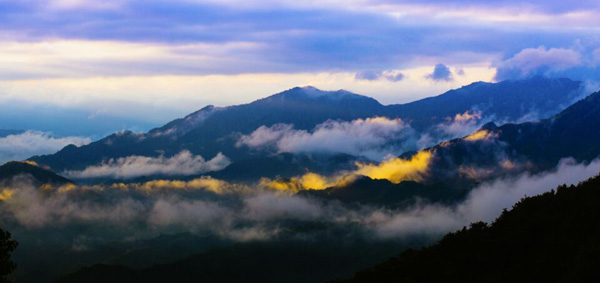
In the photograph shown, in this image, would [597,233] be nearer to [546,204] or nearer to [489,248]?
[489,248]

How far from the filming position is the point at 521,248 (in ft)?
430

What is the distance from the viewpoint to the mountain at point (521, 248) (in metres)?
115

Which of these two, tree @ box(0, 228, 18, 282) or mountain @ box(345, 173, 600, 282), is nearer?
mountain @ box(345, 173, 600, 282)

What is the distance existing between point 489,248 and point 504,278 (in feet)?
62.1

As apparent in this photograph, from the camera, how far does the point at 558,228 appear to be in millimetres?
131125

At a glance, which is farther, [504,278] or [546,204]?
[546,204]

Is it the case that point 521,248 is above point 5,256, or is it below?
below

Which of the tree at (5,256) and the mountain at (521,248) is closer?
the mountain at (521,248)

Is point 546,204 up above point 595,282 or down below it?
above

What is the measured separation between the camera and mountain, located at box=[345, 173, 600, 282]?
11488cm

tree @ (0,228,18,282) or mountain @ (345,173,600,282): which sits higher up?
tree @ (0,228,18,282)

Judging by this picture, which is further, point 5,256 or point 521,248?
point 521,248

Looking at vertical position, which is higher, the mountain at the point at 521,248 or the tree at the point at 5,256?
the tree at the point at 5,256

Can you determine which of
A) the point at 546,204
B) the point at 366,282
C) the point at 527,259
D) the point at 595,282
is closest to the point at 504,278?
the point at 527,259
